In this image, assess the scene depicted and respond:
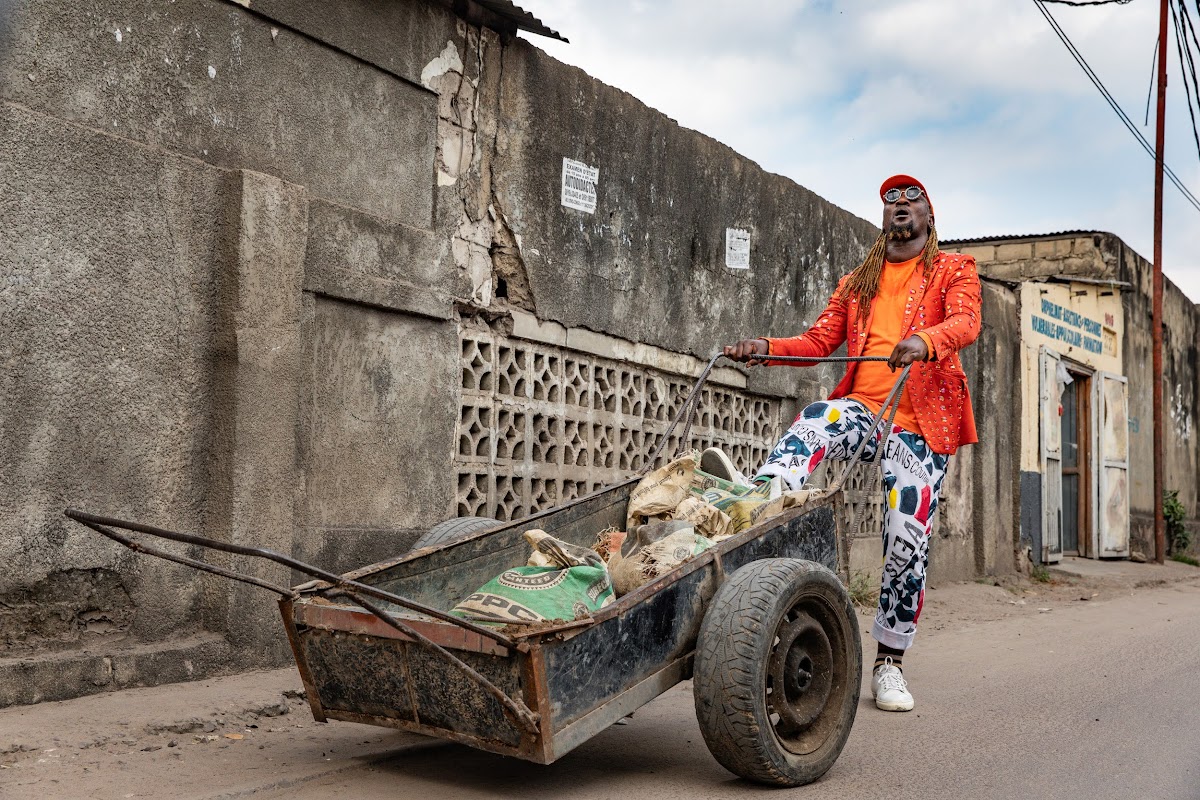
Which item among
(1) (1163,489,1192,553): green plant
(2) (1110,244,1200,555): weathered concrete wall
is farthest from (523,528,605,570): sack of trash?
(1) (1163,489,1192,553): green plant

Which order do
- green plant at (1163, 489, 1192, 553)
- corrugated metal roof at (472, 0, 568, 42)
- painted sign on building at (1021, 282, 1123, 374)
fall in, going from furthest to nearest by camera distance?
green plant at (1163, 489, 1192, 553)
painted sign on building at (1021, 282, 1123, 374)
corrugated metal roof at (472, 0, 568, 42)

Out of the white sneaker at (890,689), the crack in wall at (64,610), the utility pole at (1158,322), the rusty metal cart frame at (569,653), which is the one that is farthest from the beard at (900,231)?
the utility pole at (1158,322)

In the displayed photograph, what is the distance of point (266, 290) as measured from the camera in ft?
14.7

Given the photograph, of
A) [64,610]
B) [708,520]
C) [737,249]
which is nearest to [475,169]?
[737,249]

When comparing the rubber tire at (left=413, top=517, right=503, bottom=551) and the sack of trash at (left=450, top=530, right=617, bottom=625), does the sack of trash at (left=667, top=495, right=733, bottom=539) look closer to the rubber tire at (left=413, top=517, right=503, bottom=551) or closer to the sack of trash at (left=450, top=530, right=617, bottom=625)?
the sack of trash at (left=450, top=530, right=617, bottom=625)

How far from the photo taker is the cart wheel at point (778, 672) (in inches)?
117

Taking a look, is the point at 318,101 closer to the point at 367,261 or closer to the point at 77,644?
the point at 367,261

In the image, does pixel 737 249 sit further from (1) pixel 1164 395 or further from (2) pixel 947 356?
(1) pixel 1164 395

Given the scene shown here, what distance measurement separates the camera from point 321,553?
479cm

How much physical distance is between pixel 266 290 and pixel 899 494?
8.82 ft

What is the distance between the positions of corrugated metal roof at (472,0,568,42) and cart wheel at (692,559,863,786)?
11.1 ft

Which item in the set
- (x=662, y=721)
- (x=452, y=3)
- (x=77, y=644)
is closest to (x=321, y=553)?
(x=77, y=644)

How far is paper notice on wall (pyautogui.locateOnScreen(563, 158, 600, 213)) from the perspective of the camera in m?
6.16

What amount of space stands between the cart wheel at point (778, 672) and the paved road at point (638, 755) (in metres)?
0.13
